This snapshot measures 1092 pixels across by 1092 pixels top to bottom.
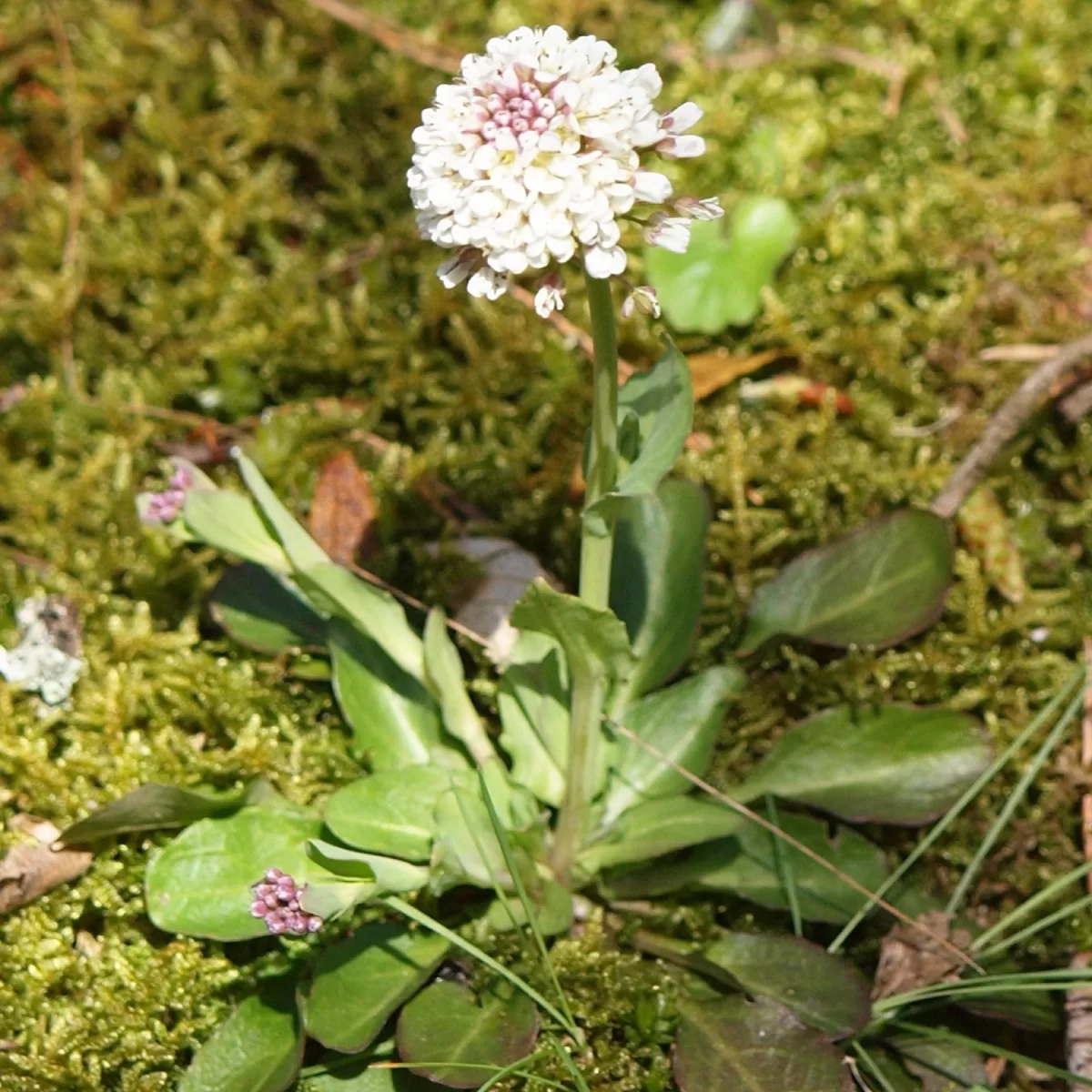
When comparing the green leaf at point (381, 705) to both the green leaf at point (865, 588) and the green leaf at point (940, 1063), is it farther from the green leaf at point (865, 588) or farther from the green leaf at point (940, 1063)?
the green leaf at point (940, 1063)

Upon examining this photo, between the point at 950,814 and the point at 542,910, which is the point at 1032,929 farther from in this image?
the point at 542,910

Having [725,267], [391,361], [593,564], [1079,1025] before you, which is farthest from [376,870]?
[725,267]

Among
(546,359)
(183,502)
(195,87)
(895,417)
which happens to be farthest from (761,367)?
(195,87)

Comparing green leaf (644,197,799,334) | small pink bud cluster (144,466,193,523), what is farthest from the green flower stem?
green leaf (644,197,799,334)

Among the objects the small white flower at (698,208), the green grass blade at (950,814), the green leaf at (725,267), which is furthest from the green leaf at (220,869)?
the green leaf at (725,267)

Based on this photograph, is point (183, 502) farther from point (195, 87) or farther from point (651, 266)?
point (195, 87)

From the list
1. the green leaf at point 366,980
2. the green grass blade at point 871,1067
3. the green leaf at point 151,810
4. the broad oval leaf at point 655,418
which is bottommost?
the green grass blade at point 871,1067
